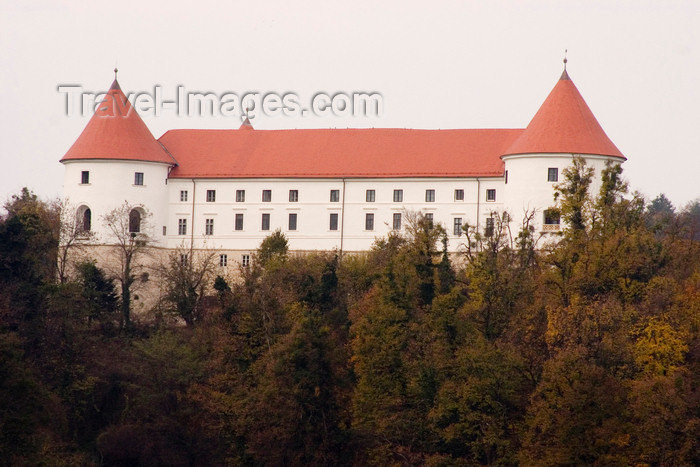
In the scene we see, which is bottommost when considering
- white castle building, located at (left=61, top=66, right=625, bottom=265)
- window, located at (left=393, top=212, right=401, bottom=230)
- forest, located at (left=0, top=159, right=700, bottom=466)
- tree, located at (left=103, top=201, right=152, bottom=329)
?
forest, located at (left=0, top=159, right=700, bottom=466)

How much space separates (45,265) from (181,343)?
10.1 m

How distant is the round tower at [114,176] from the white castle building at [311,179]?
4cm

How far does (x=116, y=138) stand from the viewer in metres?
65.6

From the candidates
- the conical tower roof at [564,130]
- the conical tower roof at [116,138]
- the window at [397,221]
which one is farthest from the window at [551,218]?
the conical tower roof at [116,138]

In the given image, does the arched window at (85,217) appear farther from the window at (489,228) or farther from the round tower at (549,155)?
the round tower at (549,155)

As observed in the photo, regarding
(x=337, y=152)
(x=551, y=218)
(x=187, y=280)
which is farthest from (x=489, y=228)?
(x=187, y=280)

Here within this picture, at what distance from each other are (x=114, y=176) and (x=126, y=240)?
9.68ft

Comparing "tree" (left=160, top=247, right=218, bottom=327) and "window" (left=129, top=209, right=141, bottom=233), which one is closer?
"tree" (left=160, top=247, right=218, bottom=327)

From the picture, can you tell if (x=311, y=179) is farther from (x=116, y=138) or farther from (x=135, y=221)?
(x=116, y=138)

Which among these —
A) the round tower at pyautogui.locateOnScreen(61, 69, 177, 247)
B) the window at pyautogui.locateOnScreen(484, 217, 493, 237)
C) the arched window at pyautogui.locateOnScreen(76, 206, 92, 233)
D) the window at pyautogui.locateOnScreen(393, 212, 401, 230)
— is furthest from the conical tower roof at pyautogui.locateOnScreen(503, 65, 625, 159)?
the arched window at pyautogui.locateOnScreen(76, 206, 92, 233)

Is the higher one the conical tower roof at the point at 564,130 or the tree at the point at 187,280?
the conical tower roof at the point at 564,130

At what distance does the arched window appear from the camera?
64688 millimetres

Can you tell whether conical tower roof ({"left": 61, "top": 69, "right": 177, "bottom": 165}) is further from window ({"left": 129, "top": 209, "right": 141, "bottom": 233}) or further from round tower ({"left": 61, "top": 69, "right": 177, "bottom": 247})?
window ({"left": 129, "top": 209, "right": 141, "bottom": 233})

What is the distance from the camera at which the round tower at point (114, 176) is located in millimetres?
64750
